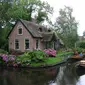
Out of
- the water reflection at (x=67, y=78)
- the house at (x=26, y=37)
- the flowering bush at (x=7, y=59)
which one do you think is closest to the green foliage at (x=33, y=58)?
the flowering bush at (x=7, y=59)

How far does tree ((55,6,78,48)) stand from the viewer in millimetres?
42625

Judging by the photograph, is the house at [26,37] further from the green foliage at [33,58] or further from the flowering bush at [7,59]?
the flowering bush at [7,59]

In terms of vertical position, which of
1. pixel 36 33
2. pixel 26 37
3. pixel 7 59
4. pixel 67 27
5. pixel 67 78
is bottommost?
pixel 67 78

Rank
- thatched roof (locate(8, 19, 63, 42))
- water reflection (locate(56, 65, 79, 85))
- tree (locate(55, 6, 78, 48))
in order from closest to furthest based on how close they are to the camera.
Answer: water reflection (locate(56, 65, 79, 85)) < thatched roof (locate(8, 19, 63, 42)) < tree (locate(55, 6, 78, 48))

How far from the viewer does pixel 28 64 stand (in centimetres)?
2177

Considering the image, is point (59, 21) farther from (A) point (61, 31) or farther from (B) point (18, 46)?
(B) point (18, 46)

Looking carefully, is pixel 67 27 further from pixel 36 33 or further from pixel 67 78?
pixel 67 78

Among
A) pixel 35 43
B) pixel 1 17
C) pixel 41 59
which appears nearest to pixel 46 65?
pixel 41 59

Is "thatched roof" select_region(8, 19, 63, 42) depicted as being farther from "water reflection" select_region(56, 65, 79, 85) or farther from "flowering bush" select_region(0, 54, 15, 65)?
"water reflection" select_region(56, 65, 79, 85)

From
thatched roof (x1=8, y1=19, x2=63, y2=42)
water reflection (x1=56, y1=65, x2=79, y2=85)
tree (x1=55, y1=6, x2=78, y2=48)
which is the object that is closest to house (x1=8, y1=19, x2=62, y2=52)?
thatched roof (x1=8, y1=19, x2=63, y2=42)

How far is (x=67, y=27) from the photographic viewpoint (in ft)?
148

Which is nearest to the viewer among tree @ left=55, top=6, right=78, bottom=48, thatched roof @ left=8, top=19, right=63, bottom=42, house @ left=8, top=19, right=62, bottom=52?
thatched roof @ left=8, top=19, right=63, bottom=42

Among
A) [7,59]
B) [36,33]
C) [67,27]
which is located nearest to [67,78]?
[7,59]

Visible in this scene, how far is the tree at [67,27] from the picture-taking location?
42.6m
